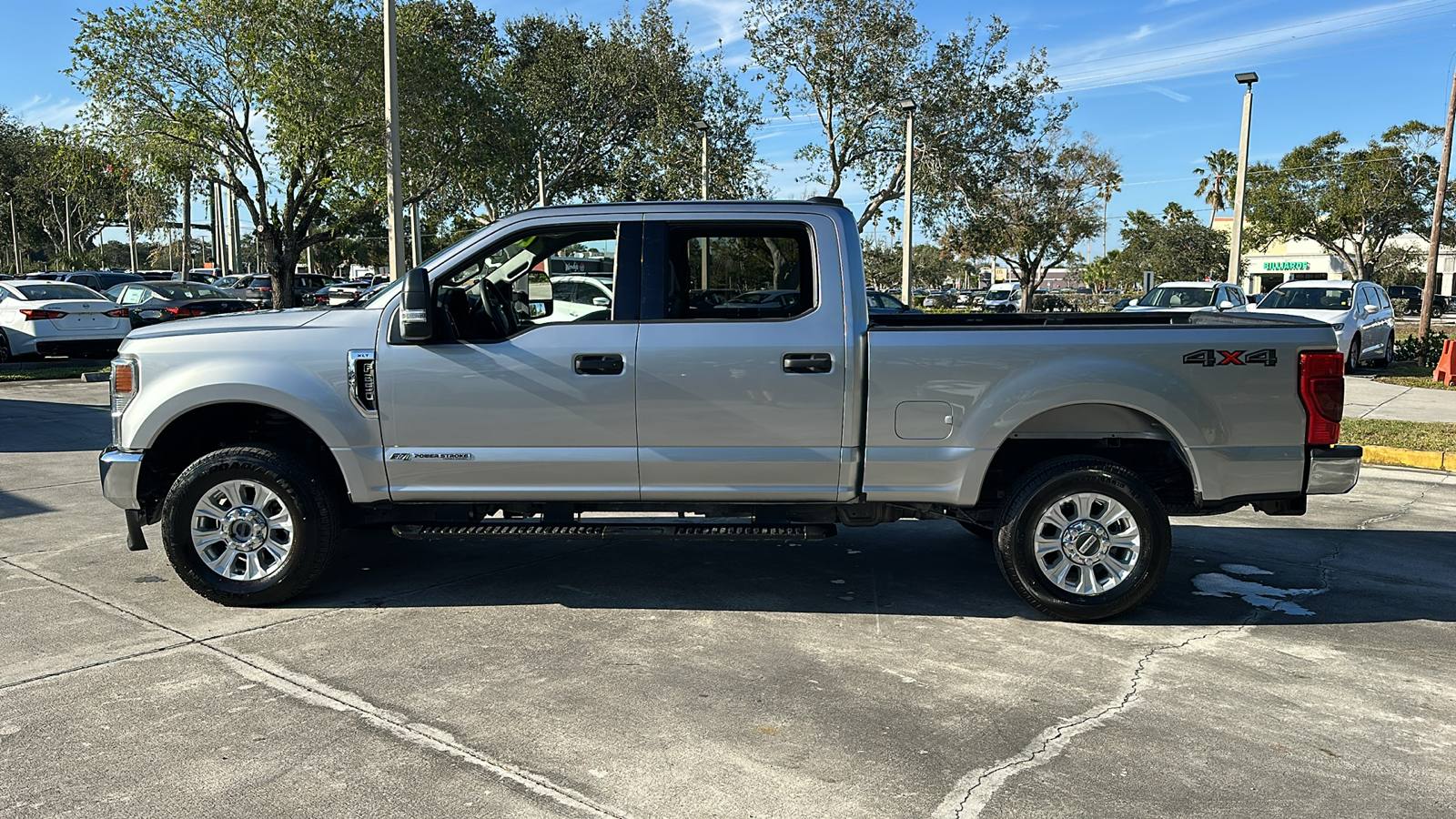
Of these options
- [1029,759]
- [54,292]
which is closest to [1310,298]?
[1029,759]

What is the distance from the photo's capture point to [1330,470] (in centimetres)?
520

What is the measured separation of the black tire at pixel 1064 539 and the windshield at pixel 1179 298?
55.9ft

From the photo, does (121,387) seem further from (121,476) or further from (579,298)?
(579,298)

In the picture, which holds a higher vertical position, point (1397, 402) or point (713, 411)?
point (713, 411)

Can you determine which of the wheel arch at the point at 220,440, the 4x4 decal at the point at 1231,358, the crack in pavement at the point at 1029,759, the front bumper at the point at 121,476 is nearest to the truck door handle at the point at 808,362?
the 4x4 decal at the point at 1231,358

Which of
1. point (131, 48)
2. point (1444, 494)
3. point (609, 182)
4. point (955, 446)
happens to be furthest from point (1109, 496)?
point (609, 182)

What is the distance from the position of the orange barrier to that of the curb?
26.7 feet

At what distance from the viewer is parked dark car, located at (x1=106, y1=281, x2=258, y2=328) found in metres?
21.7

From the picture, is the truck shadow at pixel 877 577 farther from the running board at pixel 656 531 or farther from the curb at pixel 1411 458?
the curb at pixel 1411 458

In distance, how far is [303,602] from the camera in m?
5.59

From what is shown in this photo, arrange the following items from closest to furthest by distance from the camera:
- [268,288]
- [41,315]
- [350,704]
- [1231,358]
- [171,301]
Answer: [350,704], [1231,358], [41,315], [171,301], [268,288]

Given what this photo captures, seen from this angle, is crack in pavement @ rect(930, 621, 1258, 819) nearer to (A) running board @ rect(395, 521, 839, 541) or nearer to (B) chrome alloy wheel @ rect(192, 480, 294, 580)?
(A) running board @ rect(395, 521, 839, 541)

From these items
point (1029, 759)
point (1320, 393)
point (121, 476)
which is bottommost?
point (1029, 759)

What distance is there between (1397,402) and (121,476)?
15.3 m
